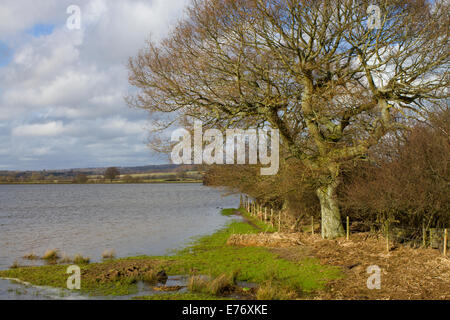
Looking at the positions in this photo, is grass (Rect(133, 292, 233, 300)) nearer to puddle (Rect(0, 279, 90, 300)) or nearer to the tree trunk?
puddle (Rect(0, 279, 90, 300))

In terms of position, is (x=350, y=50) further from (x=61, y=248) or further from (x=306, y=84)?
(x=61, y=248)

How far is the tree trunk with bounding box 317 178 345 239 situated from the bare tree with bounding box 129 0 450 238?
5cm

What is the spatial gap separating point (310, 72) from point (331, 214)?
22.0ft

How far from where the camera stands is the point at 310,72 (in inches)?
706

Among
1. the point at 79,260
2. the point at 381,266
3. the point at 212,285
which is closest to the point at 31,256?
the point at 79,260

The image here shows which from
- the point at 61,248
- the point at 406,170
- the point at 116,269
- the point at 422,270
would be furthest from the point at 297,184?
the point at 61,248

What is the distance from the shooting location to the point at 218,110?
18656mm

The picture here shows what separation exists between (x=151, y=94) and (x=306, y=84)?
7243mm

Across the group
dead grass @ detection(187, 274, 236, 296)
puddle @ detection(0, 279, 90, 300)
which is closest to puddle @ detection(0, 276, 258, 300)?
puddle @ detection(0, 279, 90, 300)

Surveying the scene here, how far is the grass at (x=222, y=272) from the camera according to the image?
40.1 ft

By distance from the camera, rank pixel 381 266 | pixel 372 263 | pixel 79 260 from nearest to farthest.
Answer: pixel 381 266, pixel 372 263, pixel 79 260

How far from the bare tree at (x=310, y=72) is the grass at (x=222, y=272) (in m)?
4.87

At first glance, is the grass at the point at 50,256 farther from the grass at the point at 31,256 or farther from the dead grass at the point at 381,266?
the dead grass at the point at 381,266

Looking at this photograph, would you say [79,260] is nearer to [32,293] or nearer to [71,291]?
[32,293]
